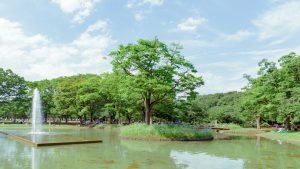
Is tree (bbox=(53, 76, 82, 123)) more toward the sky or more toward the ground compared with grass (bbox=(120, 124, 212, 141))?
more toward the sky

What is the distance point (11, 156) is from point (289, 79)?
34690 mm

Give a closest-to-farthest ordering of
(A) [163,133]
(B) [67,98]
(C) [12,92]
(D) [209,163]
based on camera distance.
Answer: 1. (D) [209,163]
2. (A) [163,133]
3. (C) [12,92]
4. (B) [67,98]

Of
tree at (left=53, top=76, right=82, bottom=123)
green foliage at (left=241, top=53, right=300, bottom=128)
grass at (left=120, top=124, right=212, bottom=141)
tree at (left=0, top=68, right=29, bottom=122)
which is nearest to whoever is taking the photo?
grass at (left=120, top=124, right=212, bottom=141)

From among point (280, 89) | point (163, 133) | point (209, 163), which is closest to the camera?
point (209, 163)

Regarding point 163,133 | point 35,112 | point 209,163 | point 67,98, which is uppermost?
point 67,98

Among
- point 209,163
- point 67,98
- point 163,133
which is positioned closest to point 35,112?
point 163,133

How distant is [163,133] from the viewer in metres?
28.6

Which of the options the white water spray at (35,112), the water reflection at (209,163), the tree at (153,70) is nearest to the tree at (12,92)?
the white water spray at (35,112)

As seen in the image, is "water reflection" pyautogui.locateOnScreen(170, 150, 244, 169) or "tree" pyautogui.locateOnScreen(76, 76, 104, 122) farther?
"tree" pyautogui.locateOnScreen(76, 76, 104, 122)

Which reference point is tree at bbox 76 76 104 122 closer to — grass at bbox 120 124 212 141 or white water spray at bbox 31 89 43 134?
white water spray at bbox 31 89 43 134

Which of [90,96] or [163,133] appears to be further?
[90,96]

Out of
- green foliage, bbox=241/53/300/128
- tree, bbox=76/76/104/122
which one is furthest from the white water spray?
green foliage, bbox=241/53/300/128

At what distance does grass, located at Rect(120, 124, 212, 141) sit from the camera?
2858 centimetres

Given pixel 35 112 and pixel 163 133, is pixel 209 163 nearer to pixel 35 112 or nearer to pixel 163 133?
pixel 163 133
